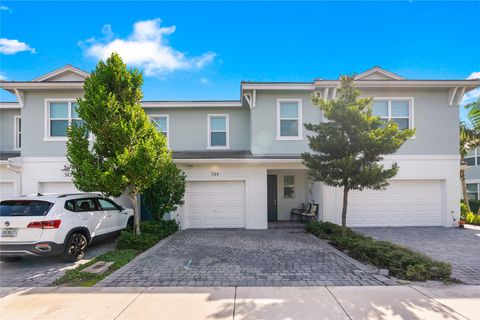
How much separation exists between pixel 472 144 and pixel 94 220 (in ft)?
61.0

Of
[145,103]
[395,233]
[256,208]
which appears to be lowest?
[395,233]

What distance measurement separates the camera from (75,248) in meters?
6.50

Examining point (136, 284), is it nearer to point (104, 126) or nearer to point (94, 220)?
point (94, 220)

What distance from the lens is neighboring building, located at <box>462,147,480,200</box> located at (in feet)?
59.9

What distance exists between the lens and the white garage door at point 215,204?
11.2m

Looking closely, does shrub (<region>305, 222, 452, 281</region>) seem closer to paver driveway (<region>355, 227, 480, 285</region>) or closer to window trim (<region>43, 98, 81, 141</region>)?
paver driveway (<region>355, 227, 480, 285</region>)

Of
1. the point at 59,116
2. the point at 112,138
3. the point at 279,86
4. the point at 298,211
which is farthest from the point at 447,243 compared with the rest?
the point at 59,116

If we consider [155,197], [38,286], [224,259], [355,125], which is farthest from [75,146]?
[355,125]

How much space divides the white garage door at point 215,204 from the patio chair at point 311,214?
3.01 meters

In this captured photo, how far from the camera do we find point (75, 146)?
7.29 meters

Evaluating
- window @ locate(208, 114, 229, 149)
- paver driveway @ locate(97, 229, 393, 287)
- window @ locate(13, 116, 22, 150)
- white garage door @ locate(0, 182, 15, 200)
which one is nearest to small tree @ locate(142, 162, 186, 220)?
paver driveway @ locate(97, 229, 393, 287)

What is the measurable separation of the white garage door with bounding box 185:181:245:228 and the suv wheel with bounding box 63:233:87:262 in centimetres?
481

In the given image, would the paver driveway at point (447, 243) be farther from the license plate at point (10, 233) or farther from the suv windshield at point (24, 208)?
the license plate at point (10, 233)

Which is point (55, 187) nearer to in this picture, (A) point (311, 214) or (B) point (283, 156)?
(B) point (283, 156)
